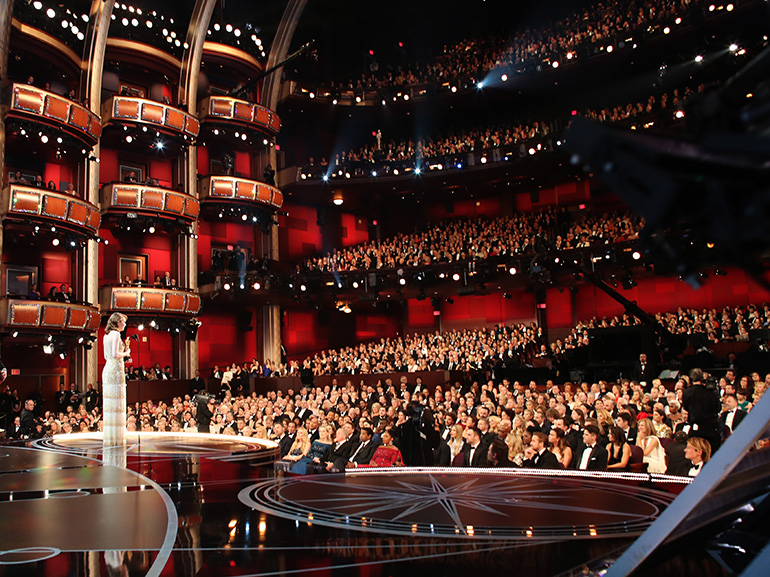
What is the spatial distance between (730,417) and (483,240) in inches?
696

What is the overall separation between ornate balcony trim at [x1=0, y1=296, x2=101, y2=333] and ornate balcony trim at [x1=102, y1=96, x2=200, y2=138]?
707cm

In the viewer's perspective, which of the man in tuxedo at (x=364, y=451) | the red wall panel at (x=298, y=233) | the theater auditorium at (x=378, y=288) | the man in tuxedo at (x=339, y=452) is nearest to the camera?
the theater auditorium at (x=378, y=288)

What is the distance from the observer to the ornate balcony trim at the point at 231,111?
85.1 ft

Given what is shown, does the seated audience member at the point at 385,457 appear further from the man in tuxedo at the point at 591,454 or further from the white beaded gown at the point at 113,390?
the white beaded gown at the point at 113,390

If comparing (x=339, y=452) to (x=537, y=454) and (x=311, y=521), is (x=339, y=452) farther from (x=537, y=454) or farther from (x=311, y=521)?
(x=311, y=521)

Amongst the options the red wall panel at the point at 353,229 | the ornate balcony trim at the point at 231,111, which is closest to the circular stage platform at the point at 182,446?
the ornate balcony trim at the point at 231,111

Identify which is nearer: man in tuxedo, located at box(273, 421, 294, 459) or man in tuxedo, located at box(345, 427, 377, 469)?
man in tuxedo, located at box(345, 427, 377, 469)

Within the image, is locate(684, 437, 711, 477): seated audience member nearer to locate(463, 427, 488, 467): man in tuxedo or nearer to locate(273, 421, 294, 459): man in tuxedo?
locate(463, 427, 488, 467): man in tuxedo

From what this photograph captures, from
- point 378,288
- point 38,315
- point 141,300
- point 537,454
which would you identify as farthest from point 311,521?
point 378,288

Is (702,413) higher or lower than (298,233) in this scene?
lower

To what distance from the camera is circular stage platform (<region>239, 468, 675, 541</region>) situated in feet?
14.5

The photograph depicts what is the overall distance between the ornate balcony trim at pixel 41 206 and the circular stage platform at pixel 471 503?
1696 cm

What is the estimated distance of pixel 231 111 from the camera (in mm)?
26000

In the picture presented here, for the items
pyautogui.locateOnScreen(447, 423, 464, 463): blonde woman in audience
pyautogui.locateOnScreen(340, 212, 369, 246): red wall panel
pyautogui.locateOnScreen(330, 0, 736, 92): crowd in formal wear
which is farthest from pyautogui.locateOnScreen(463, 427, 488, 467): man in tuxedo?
pyautogui.locateOnScreen(340, 212, 369, 246): red wall panel
